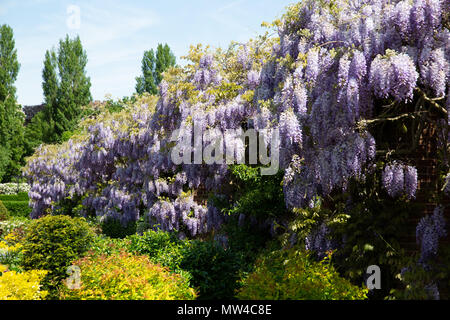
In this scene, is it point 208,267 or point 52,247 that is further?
point 52,247

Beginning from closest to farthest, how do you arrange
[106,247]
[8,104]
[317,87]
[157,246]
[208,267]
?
[317,87] < [208,267] < [157,246] < [106,247] < [8,104]

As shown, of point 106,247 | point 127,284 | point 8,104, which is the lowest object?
point 106,247

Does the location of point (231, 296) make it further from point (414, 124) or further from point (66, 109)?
→ point (66, 109)

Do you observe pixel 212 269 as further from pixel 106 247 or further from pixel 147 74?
pixel 147 74

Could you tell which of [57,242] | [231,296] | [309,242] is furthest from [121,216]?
[309,242]

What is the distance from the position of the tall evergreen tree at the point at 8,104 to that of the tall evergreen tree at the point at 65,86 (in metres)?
3.19

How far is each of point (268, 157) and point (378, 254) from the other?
387 cm

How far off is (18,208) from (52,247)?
60.4ft

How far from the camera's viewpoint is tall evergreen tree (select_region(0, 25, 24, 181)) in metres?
28.6

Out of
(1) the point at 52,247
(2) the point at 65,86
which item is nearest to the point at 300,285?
(1) the point at 52,247

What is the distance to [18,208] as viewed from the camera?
973 inches

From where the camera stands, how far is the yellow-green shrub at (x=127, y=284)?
4750mm

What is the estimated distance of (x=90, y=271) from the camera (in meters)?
5.55

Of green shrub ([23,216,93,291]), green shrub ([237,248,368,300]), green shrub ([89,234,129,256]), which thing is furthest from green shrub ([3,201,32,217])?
green shrub ([237,248,368,300])
